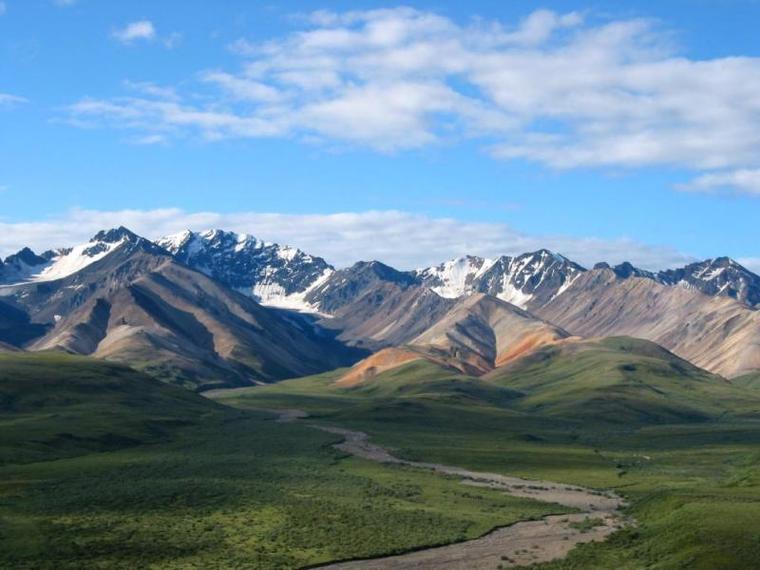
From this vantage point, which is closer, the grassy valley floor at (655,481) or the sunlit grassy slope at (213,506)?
the grassy valley floor at (655,481)

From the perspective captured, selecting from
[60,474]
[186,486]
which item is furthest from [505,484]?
[60,474]

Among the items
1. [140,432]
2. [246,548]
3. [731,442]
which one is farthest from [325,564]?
[731,442]

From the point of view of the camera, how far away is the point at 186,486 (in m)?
107

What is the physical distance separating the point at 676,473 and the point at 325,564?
78.0 meters

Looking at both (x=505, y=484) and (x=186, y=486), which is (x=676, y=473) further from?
(x=186, y=486)

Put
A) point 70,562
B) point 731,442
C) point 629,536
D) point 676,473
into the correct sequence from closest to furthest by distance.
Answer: point 70,562, point 629,536, point 676,473, point 731,442

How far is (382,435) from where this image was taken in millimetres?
199375

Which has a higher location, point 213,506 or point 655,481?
point 655,481

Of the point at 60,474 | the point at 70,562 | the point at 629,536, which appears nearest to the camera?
the point at 70,562

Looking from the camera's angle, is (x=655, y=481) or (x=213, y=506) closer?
(x=213, y=506)

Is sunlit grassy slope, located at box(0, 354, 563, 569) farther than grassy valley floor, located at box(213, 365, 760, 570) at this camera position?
Yes

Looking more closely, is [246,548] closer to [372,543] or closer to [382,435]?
[372,543]

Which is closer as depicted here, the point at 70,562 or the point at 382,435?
the point at 70,562

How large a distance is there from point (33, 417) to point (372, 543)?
120521 millimetres
